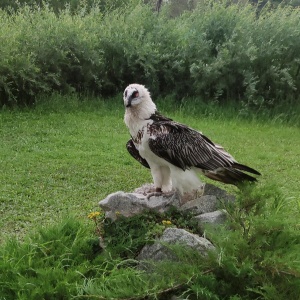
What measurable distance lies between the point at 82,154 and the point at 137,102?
332 cm

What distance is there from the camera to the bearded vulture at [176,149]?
3951 mm

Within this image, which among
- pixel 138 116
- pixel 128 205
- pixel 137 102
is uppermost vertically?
pixel 137 102

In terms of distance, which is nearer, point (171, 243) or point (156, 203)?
point (171, 243)

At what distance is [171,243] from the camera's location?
350 centimetres

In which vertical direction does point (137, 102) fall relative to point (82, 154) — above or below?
above

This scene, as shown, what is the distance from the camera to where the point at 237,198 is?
3.81 m

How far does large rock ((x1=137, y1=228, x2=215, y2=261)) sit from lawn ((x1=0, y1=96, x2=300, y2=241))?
0.83 metres

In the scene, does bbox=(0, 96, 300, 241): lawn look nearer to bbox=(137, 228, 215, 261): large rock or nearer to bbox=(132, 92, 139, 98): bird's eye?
bbox=(137, 228, 215, 261): large rock

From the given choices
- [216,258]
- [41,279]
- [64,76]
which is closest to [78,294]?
[41,279]

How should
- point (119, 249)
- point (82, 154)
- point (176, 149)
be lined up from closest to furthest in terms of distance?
point (119, 249) → point (176, 149) → point (82, 154)

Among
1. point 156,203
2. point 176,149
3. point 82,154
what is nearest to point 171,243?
point 156,203

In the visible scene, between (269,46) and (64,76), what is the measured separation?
3.81 metres

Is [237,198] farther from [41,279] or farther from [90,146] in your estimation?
Answer: [90,146]

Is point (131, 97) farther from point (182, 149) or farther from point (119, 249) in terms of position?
point (119, 249)
